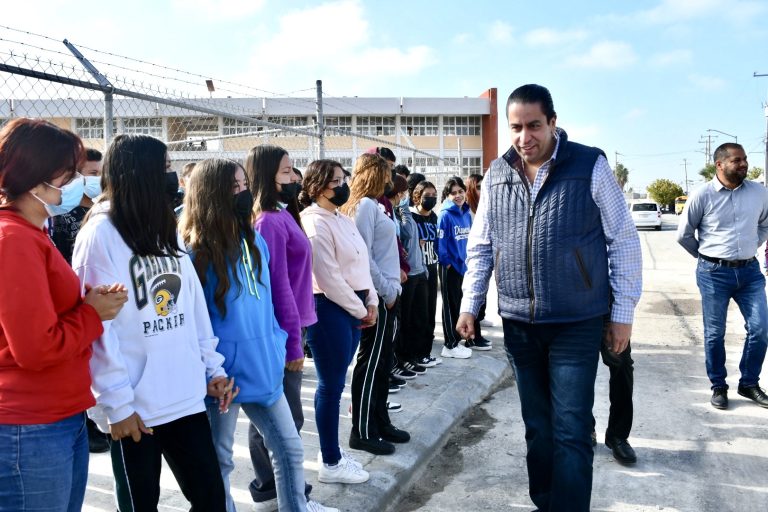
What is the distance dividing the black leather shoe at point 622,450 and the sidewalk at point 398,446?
1.13 meters

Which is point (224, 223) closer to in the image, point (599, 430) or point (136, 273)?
point (136, 273)

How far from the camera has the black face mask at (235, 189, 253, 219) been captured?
8.61 feet

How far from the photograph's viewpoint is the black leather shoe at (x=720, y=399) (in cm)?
485

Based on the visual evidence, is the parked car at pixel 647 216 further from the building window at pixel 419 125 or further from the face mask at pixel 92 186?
the face mask at pixel 92 186

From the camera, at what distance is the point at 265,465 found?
10.5 feet

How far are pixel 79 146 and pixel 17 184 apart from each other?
24 cm

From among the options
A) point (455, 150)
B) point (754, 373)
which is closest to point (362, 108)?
point (455, 150)

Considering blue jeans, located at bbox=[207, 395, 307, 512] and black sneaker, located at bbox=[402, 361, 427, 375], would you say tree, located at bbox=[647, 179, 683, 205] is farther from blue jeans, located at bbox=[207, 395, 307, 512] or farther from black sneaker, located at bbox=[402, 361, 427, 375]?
blue jeans, located at bbox=[207, 395, 307, 512]

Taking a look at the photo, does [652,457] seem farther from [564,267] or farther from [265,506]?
[265,506]

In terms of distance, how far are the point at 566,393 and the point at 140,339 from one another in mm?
1888

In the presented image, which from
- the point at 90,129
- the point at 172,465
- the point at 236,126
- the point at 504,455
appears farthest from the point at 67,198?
the point at 236,126

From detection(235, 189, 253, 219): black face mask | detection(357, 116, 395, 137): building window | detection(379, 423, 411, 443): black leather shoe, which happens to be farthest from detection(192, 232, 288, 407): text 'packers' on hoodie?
detection(357, 116, 395, 137): building window

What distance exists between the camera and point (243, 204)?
8.65 ft

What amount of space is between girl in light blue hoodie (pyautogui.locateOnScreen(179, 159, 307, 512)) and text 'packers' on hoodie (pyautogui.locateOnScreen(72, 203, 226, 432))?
0.26 m
